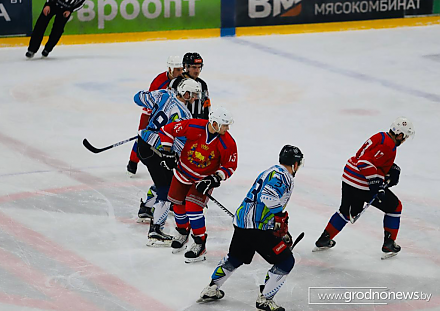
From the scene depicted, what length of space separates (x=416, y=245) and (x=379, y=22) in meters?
8.65

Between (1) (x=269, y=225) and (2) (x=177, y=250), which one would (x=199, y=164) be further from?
(1) (x=269, y=225)

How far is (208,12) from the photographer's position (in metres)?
12.8

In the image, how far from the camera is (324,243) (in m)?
5.50

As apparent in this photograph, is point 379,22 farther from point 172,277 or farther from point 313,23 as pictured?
point 172,277

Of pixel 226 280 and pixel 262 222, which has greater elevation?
pixel 262 222

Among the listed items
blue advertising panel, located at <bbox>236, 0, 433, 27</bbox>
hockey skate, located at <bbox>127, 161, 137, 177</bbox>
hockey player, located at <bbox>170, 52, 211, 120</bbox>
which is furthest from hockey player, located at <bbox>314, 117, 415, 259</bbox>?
blue advertising panel, located at <bbox>236, 0, 433, 27</bbox>

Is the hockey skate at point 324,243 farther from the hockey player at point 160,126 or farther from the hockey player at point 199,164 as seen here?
the hockey player at point 160,126

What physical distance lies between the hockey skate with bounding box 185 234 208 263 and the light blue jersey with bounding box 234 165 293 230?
2.65 feet

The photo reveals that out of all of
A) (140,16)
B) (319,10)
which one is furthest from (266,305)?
(319,10)

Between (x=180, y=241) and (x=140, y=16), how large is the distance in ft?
A: 24.3

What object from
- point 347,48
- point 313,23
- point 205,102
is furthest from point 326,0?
point 205,102

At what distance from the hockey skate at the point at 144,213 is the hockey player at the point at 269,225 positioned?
1.48 metres

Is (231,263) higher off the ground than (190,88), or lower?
lower

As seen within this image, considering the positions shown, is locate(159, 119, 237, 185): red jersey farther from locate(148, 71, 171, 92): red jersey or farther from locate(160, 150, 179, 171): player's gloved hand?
locate(148, 71, 171, 92): red jersey
